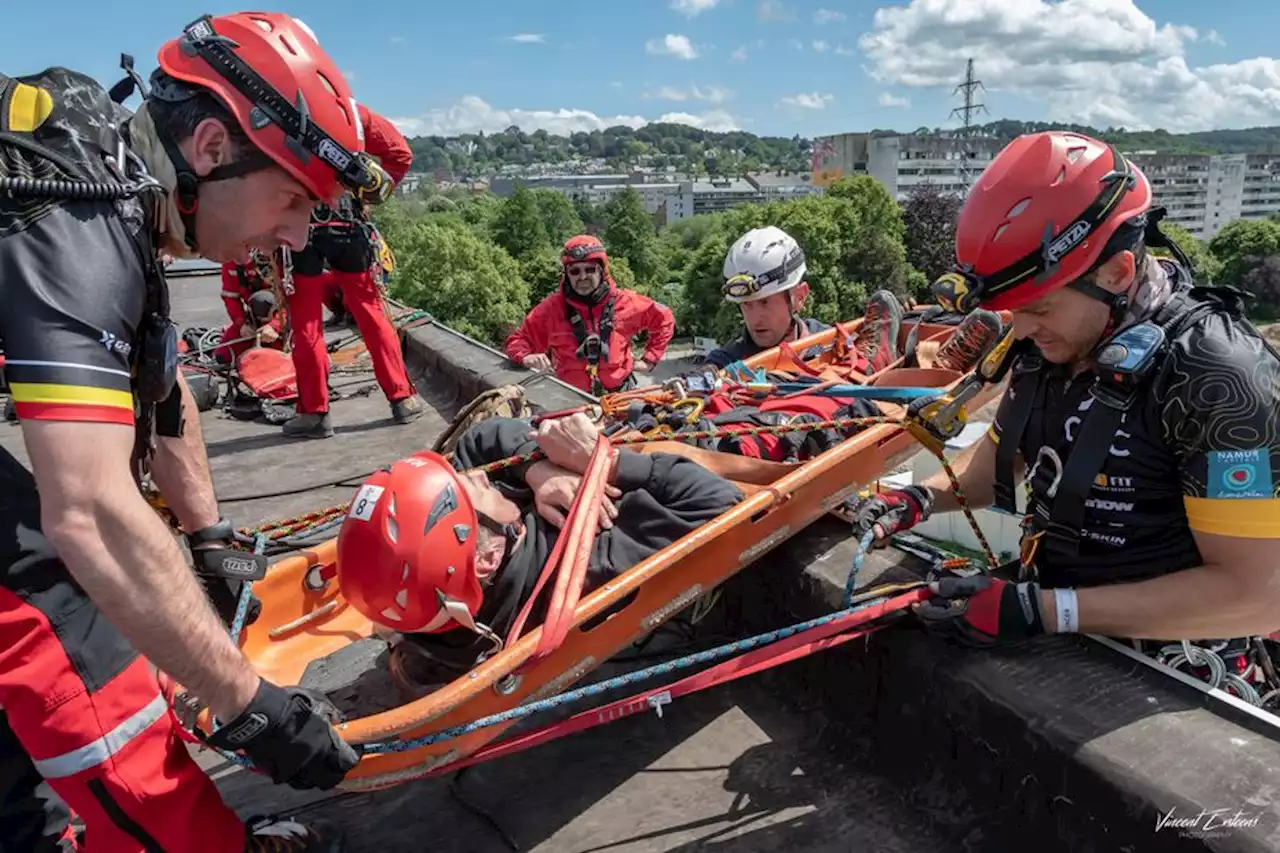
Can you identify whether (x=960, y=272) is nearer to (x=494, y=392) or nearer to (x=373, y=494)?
(x=373, y=494)

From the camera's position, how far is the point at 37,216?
172 cm

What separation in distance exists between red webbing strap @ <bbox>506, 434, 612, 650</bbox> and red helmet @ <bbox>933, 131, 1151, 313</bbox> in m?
1.34

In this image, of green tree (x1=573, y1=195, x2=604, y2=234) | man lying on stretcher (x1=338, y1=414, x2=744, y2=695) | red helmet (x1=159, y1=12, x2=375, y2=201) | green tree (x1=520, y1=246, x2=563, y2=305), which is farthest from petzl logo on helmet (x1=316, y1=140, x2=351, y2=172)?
green tree (x1=573, y1=195, x2=604, y2=234)

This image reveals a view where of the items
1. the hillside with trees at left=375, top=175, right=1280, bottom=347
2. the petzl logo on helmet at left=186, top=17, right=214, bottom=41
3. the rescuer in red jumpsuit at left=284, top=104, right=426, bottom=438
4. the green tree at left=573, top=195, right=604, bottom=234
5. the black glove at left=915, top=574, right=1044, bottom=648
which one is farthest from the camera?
the green tree at left=573, top=195, right=604, bottom=234

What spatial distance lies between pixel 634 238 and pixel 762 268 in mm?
66011

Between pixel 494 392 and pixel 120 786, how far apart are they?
102 inches

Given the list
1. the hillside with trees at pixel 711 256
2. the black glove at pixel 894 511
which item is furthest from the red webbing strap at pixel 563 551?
the hillside with trees at pixel 711 256

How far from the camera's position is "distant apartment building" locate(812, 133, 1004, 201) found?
360 ft

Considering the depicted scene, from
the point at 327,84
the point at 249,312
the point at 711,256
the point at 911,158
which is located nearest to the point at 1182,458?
the point at 327,84

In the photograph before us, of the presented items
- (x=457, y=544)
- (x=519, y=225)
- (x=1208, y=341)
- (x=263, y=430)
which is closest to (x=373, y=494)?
(x=457, y=544)

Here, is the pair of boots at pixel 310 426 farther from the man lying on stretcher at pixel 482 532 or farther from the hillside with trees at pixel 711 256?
the hillside with trees at pixel 711 256

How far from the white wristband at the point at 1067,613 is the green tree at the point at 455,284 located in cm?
3942

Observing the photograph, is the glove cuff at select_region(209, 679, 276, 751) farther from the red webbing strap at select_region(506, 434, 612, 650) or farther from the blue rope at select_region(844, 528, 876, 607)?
the blue rope at select_region(844, 528, 876, 607)

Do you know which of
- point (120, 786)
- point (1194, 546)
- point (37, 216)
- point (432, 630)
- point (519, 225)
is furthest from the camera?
point (519, 225)
